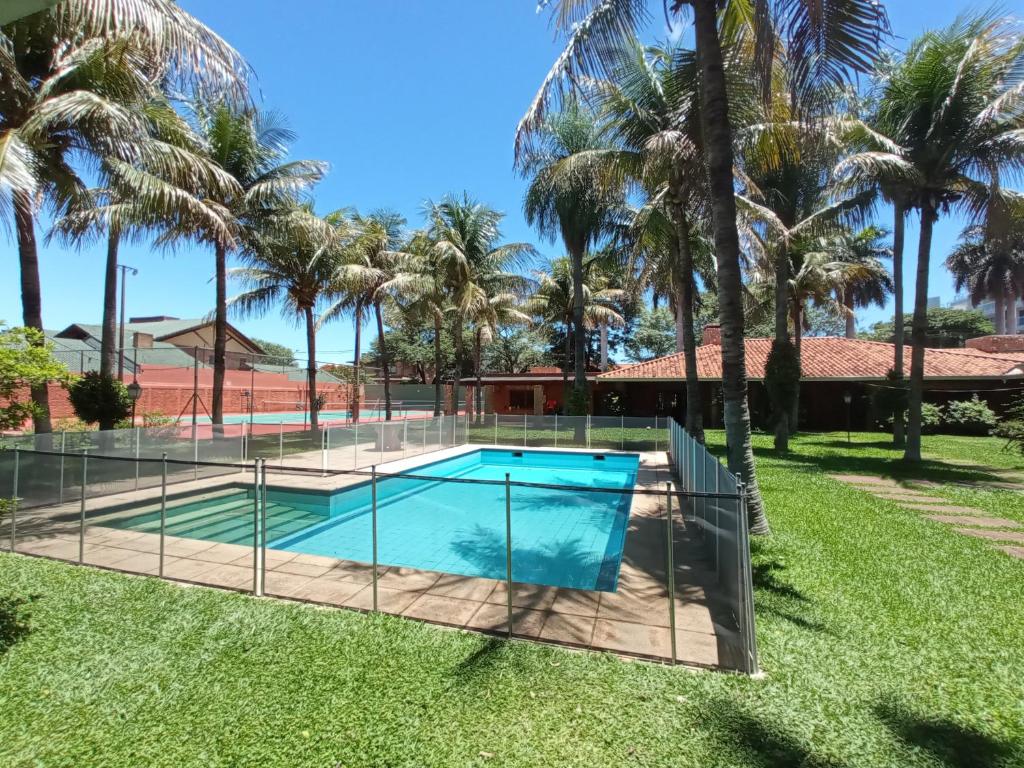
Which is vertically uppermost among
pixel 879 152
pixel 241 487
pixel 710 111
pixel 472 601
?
pixel 879 152

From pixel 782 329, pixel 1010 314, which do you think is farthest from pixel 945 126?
pixel 1010 314

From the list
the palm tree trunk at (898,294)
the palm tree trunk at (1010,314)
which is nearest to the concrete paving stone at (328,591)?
the palm tree trunk at (898,294)

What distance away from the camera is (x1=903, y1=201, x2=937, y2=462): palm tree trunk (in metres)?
13.4

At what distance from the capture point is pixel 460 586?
5.54 m

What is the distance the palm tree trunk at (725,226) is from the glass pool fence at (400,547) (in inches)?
30.6

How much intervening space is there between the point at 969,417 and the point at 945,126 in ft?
46.3

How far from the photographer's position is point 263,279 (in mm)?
18016

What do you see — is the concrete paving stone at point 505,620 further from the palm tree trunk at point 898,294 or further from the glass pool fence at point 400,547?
the palm tree trunk at point 898,294

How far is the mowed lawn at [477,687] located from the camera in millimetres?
2947

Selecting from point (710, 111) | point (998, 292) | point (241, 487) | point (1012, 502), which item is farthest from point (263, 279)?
point (998, 292)

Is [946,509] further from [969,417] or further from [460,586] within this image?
[969,417]

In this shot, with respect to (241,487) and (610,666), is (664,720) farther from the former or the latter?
(241,487)

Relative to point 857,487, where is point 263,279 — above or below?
above

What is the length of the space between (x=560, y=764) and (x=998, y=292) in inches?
2160
